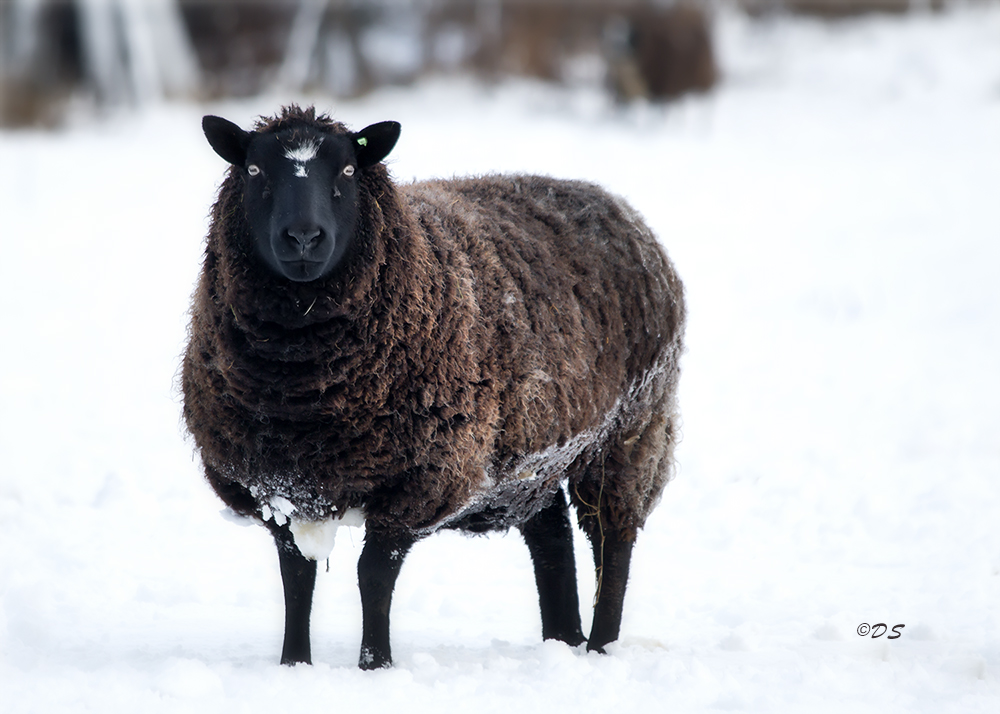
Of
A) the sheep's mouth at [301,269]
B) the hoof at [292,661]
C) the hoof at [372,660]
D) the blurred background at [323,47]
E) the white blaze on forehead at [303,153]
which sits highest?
the blurred background at [323,47]

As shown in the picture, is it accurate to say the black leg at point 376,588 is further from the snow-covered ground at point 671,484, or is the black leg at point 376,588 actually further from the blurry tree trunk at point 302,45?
the blurry tree trunk at point 302,45

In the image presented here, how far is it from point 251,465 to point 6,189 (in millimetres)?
15066

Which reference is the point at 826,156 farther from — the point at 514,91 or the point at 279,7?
the point at 279,7

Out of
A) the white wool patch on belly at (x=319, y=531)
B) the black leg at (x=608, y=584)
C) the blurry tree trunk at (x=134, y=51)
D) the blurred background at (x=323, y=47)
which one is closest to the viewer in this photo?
the white wool patch on belly at (x=319, y=531)

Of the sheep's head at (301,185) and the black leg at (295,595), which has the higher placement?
the sheep's head at (301,185)

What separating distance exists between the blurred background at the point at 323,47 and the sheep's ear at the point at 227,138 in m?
19.0

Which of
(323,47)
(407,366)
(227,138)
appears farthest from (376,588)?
(323,47)

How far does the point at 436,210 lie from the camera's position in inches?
187

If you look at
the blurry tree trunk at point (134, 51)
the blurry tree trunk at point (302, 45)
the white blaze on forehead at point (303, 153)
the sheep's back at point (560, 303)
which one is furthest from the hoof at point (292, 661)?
the blurry tree trunk at point (302, 45)

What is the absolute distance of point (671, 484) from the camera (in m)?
8.02

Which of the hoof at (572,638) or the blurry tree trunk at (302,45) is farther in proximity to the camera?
the blurry tree trunk at (302,45)

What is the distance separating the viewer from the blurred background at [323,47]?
73.2 ft

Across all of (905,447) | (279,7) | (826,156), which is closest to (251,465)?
(905,447)

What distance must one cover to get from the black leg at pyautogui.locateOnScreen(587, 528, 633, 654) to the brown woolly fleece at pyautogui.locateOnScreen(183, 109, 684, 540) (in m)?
0.48
